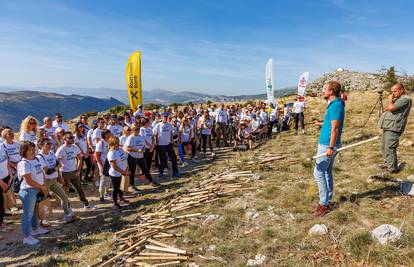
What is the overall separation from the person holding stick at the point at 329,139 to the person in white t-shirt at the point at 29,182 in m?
6.66

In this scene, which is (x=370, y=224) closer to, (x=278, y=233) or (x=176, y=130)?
(x=278, y=233)

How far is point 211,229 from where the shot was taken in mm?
6527

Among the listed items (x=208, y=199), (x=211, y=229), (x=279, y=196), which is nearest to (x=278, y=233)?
(x=211, y=229)

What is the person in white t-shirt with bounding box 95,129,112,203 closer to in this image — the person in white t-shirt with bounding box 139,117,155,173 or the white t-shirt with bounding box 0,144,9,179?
the person in white t-shirt with bounding box 139,117,155,173

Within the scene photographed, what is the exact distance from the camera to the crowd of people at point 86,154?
289 inches

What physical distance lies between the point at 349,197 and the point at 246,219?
2.58m

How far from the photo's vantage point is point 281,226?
6.31 m

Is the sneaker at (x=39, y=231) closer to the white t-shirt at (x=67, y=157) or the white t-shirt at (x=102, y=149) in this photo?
the white t-shirt at (x=67, y=157)

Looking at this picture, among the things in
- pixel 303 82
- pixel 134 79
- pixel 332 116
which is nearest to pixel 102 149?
pixel 332 116

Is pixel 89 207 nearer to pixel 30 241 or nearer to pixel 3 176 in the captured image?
pixel 30 241

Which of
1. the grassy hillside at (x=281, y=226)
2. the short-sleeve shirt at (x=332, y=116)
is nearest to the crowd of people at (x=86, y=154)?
the grassy hillside at (x=281, y=226)

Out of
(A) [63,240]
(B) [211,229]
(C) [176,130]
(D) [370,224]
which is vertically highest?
(C) [176,130]

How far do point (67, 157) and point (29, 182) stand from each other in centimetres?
196

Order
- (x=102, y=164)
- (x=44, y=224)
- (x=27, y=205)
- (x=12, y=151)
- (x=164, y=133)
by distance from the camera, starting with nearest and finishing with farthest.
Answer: (x=27, y=205) < (x=44, y=224) < (x=12, y=151) < (x=102, y=164) < (x=164, y=133)
